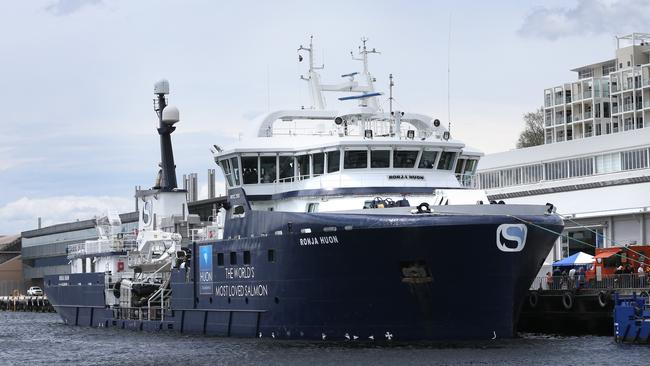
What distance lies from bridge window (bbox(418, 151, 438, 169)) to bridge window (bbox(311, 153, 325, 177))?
9.95 ft

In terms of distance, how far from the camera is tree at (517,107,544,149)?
121m

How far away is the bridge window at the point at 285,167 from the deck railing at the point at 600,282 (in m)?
9.37

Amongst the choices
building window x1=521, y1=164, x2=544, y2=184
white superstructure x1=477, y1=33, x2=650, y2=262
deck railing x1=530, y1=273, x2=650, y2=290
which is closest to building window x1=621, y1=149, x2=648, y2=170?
white superstructure x1=477, y1=33, x2=650, y2=262

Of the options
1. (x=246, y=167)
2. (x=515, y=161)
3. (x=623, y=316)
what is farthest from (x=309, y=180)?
(x=515, y=161)

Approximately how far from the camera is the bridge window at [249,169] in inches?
1551

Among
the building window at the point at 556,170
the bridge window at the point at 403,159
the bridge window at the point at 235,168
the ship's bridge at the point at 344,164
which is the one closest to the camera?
the ship's bridge at the point at 344,164

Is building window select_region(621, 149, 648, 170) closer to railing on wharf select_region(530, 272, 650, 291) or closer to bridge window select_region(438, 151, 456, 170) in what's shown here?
railing on wharf select_region(530, 272, 650, 291)

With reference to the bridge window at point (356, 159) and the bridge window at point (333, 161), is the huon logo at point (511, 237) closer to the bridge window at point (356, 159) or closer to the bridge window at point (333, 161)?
the bridge window at point (356, 159)

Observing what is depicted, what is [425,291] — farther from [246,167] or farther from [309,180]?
[246,167]

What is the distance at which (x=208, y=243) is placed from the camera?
130 feet

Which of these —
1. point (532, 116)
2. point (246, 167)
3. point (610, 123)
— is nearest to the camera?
point (246, 167)

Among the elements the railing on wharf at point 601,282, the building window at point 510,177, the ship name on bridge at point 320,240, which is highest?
the building window at point 510,177

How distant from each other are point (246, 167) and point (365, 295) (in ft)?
27.5

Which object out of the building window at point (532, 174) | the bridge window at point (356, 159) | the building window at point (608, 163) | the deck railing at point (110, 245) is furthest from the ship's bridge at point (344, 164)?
the building window at point (532, 174)
